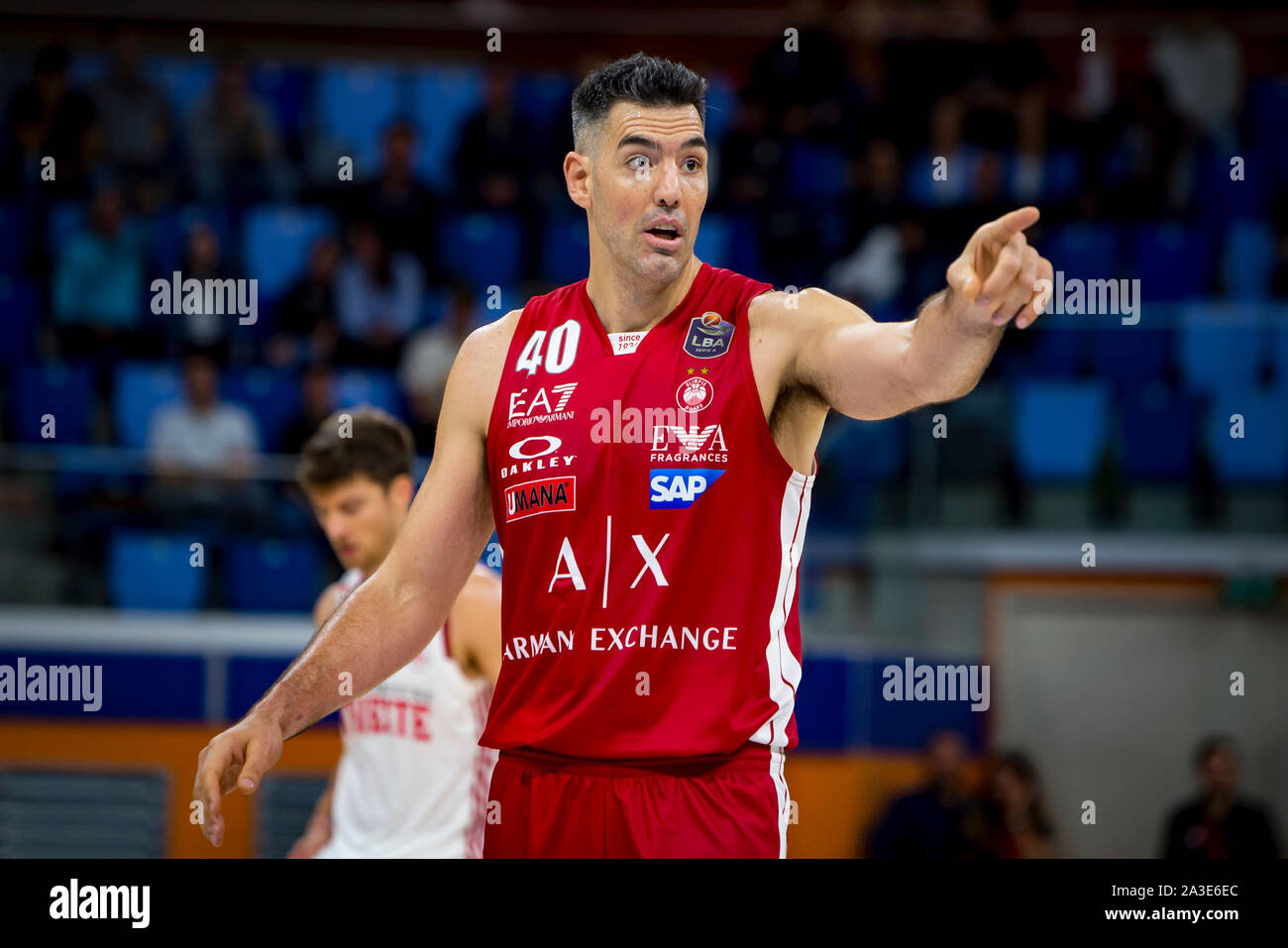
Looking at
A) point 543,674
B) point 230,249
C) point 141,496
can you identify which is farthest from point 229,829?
point 543,674

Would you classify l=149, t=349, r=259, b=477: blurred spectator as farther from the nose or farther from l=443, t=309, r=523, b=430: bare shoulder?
the nose

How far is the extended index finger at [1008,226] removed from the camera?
109 inches

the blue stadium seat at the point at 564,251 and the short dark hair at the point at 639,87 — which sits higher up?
the blue stadium seat at the point at 564,251

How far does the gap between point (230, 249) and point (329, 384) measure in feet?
7.70

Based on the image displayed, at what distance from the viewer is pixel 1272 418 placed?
31.4 ft

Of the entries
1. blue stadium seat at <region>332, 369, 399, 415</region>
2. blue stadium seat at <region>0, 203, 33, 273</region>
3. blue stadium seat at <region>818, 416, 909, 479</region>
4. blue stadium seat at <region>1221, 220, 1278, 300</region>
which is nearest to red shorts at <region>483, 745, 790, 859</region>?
blue stadium seat at <region>818, 416, 909, 479</region>

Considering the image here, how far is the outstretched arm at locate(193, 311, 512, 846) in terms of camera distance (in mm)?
3646

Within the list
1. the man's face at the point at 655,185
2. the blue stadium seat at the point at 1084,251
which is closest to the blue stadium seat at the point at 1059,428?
the blue stadium seat at the point at 1084,251

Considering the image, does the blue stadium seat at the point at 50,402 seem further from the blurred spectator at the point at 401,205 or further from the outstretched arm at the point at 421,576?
the outstretched arm at the point at 421,576

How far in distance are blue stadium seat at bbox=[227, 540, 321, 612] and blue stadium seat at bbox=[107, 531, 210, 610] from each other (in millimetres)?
177

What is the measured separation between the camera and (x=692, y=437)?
349 centimetres

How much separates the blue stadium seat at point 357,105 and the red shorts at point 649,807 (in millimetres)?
10731

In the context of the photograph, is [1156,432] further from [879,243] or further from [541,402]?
[541,402]
